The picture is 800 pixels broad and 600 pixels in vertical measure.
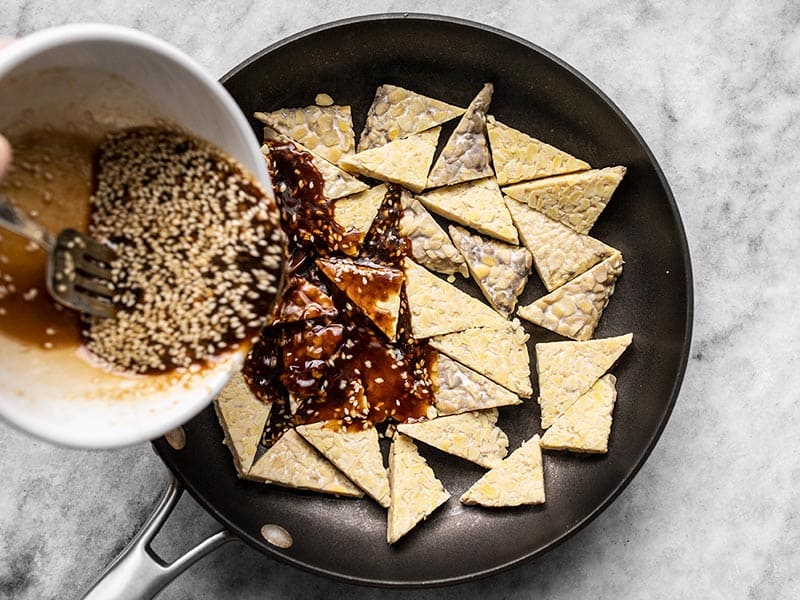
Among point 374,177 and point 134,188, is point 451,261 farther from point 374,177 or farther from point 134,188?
point 134,188

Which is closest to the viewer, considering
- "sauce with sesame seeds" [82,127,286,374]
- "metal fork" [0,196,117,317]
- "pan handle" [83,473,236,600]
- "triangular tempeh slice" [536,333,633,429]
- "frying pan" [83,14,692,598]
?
"metal fork" [0,196,117,317]

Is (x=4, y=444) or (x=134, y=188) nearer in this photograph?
(x=134, y=188)

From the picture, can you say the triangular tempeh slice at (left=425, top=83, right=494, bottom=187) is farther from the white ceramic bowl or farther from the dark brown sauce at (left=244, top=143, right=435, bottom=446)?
A: the white ceramic bowl

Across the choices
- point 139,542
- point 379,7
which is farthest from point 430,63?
point 139,542

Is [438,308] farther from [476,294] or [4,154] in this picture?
[4,154]

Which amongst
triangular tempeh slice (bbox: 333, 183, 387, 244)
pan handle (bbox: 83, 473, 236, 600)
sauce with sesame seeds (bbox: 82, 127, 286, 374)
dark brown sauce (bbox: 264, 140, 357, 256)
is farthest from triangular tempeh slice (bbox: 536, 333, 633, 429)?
pan handle (bbox: 83, 473, 236, 600)

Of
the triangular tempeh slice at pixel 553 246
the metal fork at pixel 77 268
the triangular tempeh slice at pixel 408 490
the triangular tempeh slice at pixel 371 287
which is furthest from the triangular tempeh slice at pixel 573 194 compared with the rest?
the metal fork at pixel 77 268

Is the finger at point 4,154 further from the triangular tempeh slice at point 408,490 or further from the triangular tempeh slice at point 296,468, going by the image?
the triangular tempeh slice at point 408,490

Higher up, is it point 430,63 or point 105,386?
→ point 430,63
